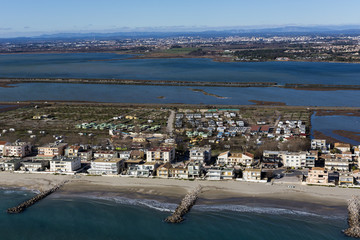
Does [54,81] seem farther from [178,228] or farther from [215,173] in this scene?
[178,228]

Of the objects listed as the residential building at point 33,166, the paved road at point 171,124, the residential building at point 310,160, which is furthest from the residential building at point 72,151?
the residential building at point 310,160

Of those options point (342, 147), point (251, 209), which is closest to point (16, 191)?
point (251, 209)

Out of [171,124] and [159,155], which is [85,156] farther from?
[171,124]

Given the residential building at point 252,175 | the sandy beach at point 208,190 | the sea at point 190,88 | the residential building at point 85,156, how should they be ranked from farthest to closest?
the sea at point 190,88 → the residential building at point 85,156 → the residential building at point 252,175 → the sandy beach at point 208,190

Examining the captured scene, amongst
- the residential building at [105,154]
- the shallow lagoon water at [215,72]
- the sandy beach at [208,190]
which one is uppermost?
the shallow lagoon water at [215,72]

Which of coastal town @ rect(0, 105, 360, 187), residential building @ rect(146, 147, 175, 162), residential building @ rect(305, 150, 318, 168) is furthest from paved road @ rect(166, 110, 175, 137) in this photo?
residential building @ rect(305, 150, 318, 168)

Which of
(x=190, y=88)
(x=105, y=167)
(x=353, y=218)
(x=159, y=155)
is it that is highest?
(x=190, y=88)

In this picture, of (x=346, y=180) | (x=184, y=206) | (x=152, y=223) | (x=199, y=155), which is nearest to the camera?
(x=152, y=223)

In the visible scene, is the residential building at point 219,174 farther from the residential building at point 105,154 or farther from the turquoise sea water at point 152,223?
the residential building at point 105,154
